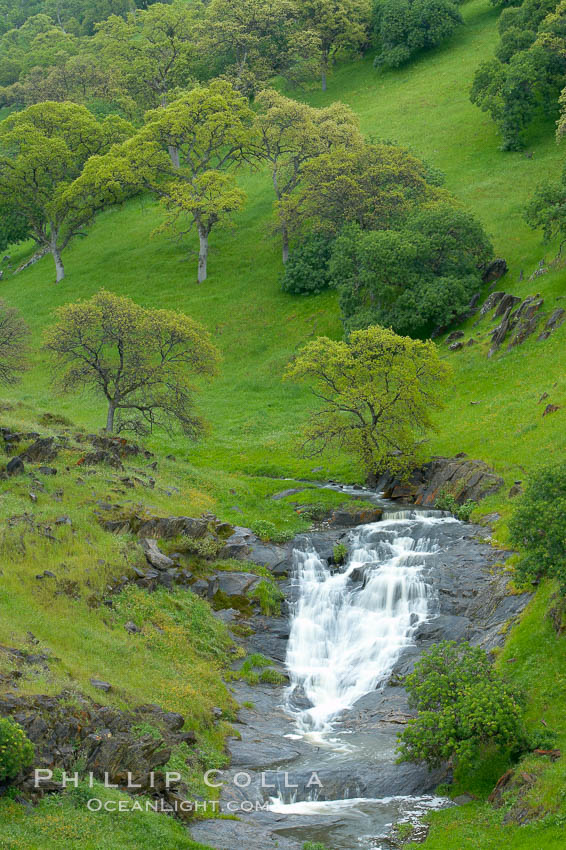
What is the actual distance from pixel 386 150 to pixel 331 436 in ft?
117

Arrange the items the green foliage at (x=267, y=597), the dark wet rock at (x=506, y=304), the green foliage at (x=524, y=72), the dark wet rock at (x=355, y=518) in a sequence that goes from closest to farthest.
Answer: the green foliage at (x=267, y=597) → the dark wet rock at (x=355, y=518) → the dark wet rock at (x=506, y=304) → the green foliage at (x=524, y=72)

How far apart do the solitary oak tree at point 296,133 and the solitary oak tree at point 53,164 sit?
1861 centimetres

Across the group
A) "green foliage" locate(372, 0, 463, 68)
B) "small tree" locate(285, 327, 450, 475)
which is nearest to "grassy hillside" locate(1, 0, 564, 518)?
"green foliage" locate(372, 0, 463, 68)

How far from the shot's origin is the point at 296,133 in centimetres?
7900

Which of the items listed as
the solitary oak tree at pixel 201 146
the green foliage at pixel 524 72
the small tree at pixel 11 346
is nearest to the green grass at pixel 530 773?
the small tree at pixel 11 346

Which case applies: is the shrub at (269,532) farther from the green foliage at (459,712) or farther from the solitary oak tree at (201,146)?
the solitary oak tree at (201,146)

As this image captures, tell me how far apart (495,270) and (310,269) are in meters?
18.3

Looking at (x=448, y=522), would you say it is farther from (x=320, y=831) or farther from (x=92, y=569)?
(x=320, y=831)

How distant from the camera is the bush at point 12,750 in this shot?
18969 mm

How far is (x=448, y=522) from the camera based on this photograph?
39.9 m

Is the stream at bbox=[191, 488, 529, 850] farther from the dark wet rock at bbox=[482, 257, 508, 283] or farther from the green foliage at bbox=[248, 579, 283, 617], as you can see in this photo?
the dark wet rock at bbox=[482, 257, 508, 283]

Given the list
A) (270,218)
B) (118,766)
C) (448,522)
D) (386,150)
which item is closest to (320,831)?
(118,766)

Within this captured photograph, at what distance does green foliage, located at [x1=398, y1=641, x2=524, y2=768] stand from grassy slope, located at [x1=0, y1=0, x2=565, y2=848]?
6.37ft

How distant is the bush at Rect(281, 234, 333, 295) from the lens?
250ft
